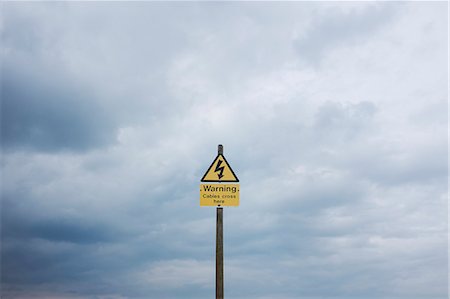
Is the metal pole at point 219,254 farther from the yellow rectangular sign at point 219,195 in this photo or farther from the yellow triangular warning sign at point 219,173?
the yellow triangular warning sign at point 219,173

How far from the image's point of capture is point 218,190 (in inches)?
650

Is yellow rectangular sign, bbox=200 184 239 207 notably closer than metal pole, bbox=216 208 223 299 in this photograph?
No

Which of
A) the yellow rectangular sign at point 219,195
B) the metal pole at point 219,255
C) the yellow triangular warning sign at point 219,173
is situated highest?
the yellow triangular warning sign at point 219,173

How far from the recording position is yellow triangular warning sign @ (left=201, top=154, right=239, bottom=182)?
16.5 m

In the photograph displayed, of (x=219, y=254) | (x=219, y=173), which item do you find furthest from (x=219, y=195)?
(x=219, y=254)

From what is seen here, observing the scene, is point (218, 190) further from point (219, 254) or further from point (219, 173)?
point (219, 254)

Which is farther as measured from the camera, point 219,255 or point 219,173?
point 219,173

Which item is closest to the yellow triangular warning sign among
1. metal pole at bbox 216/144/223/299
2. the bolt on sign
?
the bolt on sign

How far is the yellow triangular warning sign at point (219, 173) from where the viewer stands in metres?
16.5

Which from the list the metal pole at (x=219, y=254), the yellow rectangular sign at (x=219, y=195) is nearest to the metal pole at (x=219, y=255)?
the metal pole at (x=219, y=254)

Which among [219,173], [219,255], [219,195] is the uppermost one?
[219,173]

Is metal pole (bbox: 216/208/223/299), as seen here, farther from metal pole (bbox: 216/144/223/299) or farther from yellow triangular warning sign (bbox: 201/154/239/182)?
yellow triangular warning sign (bbox: 201/154/239/182)

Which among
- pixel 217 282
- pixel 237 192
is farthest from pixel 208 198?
pixel 217 282

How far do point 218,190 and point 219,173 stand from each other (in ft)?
1.59
